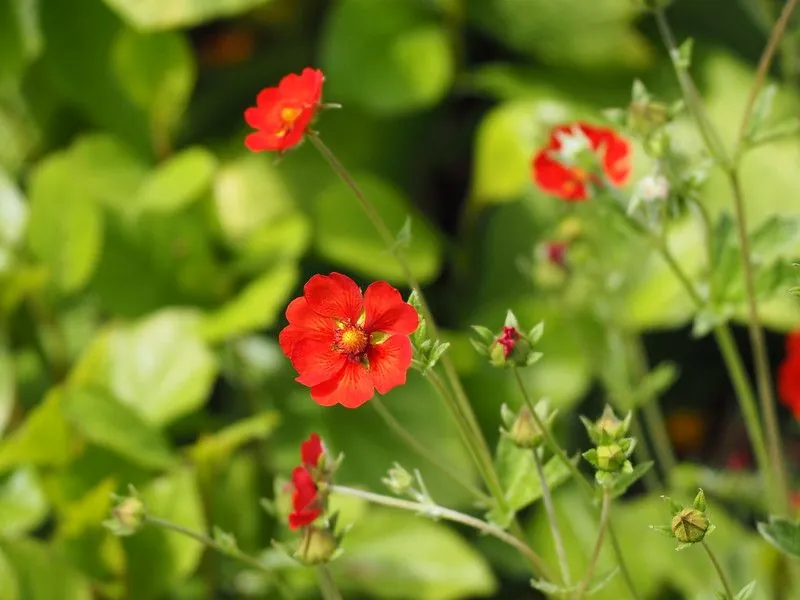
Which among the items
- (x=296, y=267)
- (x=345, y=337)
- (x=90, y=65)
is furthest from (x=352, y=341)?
(x=90, y=65)

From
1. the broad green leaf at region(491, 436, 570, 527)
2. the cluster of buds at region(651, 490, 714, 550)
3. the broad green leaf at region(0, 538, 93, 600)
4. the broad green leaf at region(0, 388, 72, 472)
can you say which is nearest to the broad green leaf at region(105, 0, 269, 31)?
the broad green leaf at region(0, 388, 72, 472)

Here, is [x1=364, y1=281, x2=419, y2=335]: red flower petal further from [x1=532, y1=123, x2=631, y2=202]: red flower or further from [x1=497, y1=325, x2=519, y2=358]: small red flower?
[x1=532, y1=123, x2=631, y2=202]: red flower

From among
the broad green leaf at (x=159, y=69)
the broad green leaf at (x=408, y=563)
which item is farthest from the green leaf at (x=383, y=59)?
the broad green leaf at (x=408, y=563)

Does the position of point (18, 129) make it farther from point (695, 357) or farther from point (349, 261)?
point (695, 357)

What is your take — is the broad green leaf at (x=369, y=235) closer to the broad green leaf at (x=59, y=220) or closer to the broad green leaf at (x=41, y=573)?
the broad green leaf at (x=59, y=220)

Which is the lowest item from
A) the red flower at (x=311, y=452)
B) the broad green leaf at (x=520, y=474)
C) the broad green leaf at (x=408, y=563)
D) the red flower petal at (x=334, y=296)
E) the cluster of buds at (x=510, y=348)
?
the broad green leaf at (x=408, y=563)

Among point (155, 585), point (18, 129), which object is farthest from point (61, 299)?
point (155, 585)
